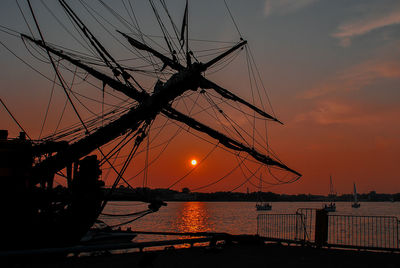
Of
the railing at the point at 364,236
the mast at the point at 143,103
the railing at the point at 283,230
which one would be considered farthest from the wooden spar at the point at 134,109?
the railing at the point at 364,236

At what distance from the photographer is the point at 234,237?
12562 millimetres

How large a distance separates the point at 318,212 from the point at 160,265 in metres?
7.18

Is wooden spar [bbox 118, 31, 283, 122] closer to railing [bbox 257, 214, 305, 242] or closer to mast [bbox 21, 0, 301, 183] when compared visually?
mast [bbox 21, 0, 301, 183]

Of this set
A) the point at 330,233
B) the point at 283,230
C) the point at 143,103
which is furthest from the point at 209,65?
the point at 330,233

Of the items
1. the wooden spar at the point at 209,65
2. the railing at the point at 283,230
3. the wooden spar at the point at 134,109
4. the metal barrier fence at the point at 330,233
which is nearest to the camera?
the metal barrier fence at the point at 330,233

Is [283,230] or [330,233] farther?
[330,233]

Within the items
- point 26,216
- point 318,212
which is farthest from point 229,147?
point 26,216

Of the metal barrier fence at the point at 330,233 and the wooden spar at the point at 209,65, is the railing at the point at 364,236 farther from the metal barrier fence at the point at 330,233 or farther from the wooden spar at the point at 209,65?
the wooden spar at the point at 209,65

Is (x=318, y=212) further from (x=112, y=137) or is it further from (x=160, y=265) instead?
(x=112, y=137)

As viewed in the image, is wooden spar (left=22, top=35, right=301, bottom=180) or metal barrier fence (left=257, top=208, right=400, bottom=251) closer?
metal barrier fence (left=257, top=208, right=400, bottom=251)

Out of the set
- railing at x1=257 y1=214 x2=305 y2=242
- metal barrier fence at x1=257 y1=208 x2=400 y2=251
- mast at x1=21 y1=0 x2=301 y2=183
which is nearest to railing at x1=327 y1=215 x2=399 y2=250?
metal barrier fence at x1=257 y1=208 x2=400 y2=251

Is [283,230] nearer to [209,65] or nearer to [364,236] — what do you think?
[364,236]

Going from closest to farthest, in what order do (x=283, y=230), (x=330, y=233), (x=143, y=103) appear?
(x=143, y=103) < (x=283, y=230) < (x=330, y=233)

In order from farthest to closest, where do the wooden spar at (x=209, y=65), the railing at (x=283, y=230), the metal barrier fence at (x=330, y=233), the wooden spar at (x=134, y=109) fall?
the wooden spar at (x=209, y=65) < the wooden spar at (x=134, y=109) < the railing at (x=283, y=230) < the metal barrier fence at (x=330, y=233)
